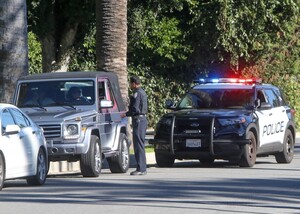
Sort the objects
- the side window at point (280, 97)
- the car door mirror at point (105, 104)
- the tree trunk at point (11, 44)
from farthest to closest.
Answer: the side window at point (280, 97) → the tree trunk at point (11, 44) → the car door mirror at point (105, 104)

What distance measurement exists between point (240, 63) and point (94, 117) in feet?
70.2

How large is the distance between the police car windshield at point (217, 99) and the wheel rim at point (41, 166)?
18.8 feet

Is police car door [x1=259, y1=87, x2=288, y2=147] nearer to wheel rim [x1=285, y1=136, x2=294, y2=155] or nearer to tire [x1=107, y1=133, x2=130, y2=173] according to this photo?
wheel rim [x1=285, y1=136, x2=294, y2=155]

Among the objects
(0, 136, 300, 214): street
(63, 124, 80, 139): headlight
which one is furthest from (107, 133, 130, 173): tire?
(63, 124, 80, 139): headlight

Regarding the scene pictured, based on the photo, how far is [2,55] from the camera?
23.8 m

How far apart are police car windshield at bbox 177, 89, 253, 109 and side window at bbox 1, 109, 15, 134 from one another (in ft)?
21.4

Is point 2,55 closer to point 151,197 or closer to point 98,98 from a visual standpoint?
point 98,98

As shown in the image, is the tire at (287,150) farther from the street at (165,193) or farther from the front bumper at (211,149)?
the front bumper at (211,149)

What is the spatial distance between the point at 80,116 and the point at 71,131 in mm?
359

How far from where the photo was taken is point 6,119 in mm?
17125

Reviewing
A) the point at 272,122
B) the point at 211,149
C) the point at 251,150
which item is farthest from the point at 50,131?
the point at 272,122

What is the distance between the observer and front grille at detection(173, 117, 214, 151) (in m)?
21.6

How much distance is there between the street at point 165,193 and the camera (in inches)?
552

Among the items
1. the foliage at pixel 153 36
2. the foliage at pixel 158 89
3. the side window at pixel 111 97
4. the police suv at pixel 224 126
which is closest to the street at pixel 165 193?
the police suv at pixel 224 126
